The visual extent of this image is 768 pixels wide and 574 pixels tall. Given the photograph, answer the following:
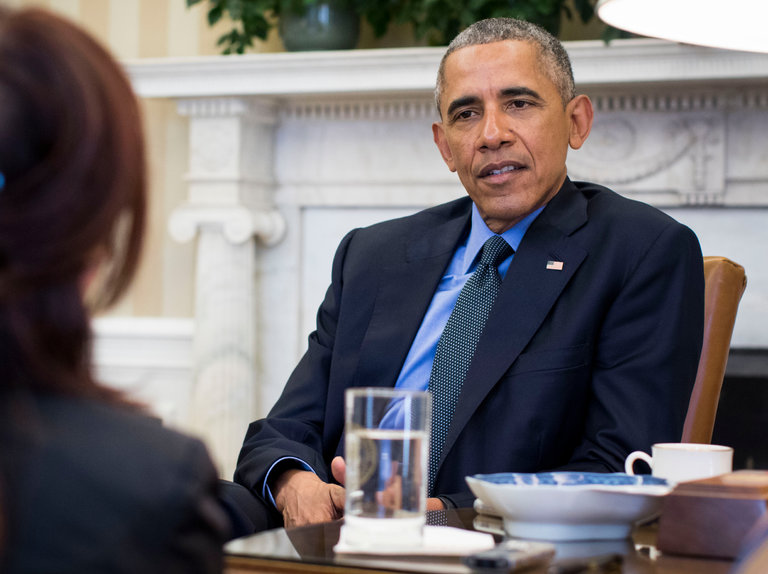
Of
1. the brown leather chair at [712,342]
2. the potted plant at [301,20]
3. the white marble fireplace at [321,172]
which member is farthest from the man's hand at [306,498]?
the potted plant at [301,20]

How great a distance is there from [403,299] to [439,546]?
2.96ft

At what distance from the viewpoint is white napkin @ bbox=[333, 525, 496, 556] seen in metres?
0.79

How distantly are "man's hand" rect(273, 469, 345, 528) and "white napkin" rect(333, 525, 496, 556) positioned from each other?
1.56 feet

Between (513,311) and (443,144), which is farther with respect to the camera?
(443,144)

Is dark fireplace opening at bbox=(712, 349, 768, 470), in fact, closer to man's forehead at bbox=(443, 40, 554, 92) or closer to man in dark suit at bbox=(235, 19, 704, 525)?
man in dark suit at bbox=(235, 19, 704, 525)

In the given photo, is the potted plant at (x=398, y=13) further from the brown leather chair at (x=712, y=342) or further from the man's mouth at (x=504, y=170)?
the brown leather chair at (x=712, y=342)

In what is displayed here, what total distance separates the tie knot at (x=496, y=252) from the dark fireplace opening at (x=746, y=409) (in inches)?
52.4

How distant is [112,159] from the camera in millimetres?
508

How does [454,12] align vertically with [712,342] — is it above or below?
above

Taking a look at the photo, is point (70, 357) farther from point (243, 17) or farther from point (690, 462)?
point (243, 17)

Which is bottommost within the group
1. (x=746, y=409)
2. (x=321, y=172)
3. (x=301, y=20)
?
(x=746, y=409)

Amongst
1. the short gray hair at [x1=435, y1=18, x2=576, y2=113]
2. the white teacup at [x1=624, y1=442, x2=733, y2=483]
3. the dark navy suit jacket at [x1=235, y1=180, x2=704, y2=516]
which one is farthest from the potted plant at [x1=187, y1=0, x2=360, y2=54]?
the white teacup at [x1=624, y1=442, x2=733, y2=483]

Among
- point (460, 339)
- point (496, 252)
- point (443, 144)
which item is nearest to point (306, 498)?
point (460, 339)

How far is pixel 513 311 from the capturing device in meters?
1.50
